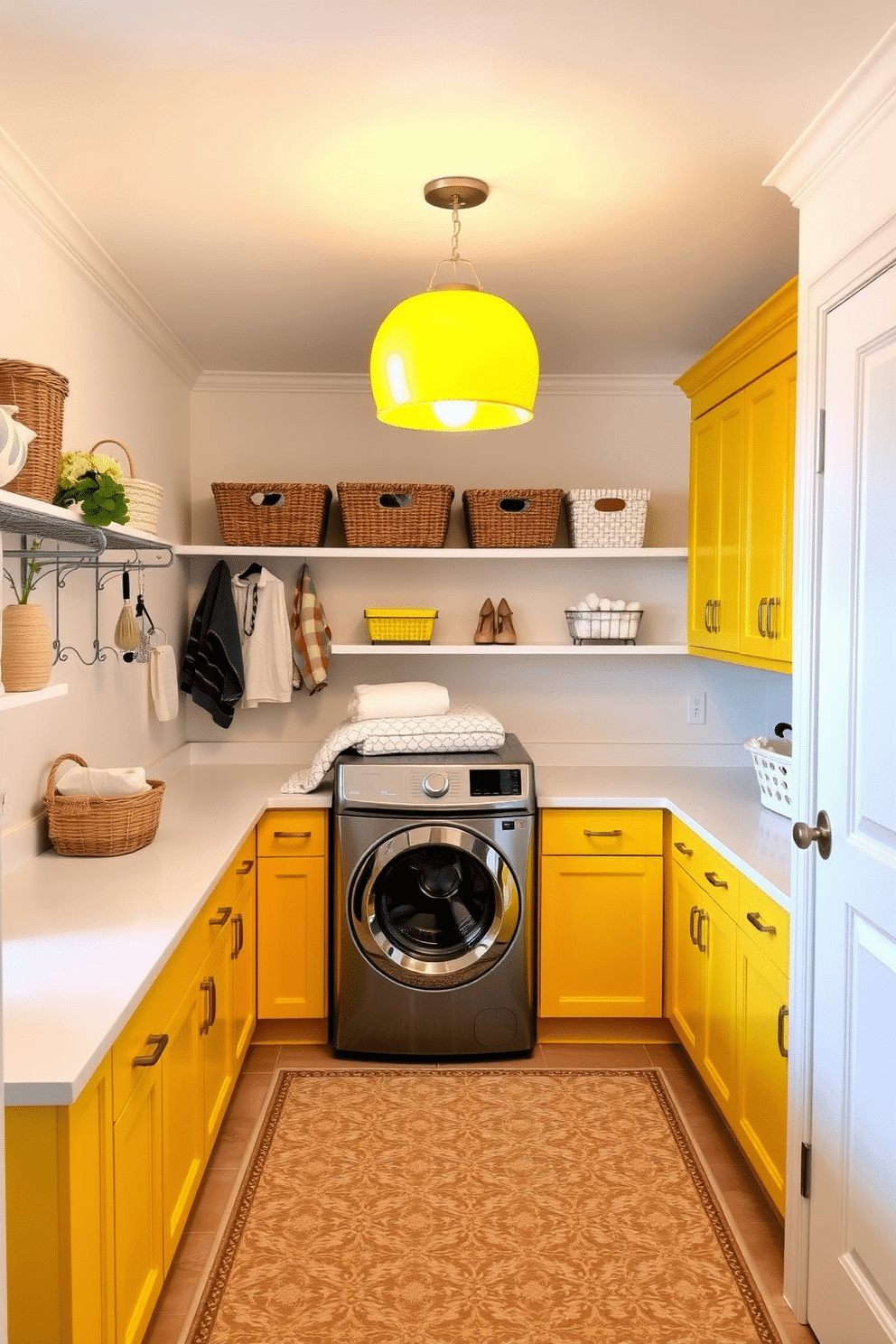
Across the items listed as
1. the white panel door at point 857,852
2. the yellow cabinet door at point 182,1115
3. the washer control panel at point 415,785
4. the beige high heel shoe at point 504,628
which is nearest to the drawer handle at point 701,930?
the washer control panel at point 415,785

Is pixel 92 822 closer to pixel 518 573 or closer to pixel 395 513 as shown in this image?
pixel 395 513

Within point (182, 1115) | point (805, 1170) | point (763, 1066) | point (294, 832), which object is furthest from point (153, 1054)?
point (294, 832)

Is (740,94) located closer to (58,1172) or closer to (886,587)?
(886,587)

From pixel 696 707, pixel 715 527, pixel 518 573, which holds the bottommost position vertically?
pixel 696 707

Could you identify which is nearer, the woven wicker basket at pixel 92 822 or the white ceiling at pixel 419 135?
the white ceiling at pixel 419 135

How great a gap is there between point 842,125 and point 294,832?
93.9 inches

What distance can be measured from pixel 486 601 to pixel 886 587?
223 centimetres

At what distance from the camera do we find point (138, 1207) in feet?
5.89

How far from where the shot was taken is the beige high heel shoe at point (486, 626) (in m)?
3.81

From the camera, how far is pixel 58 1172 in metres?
1.42

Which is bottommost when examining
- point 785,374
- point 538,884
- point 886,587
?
point 538,884

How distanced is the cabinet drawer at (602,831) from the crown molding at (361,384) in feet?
5.40

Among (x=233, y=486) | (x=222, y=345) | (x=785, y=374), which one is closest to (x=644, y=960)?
(x=785, y=374)

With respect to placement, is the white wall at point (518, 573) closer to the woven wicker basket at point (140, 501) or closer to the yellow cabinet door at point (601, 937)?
the yellow cabinet door at point (601, 937)
